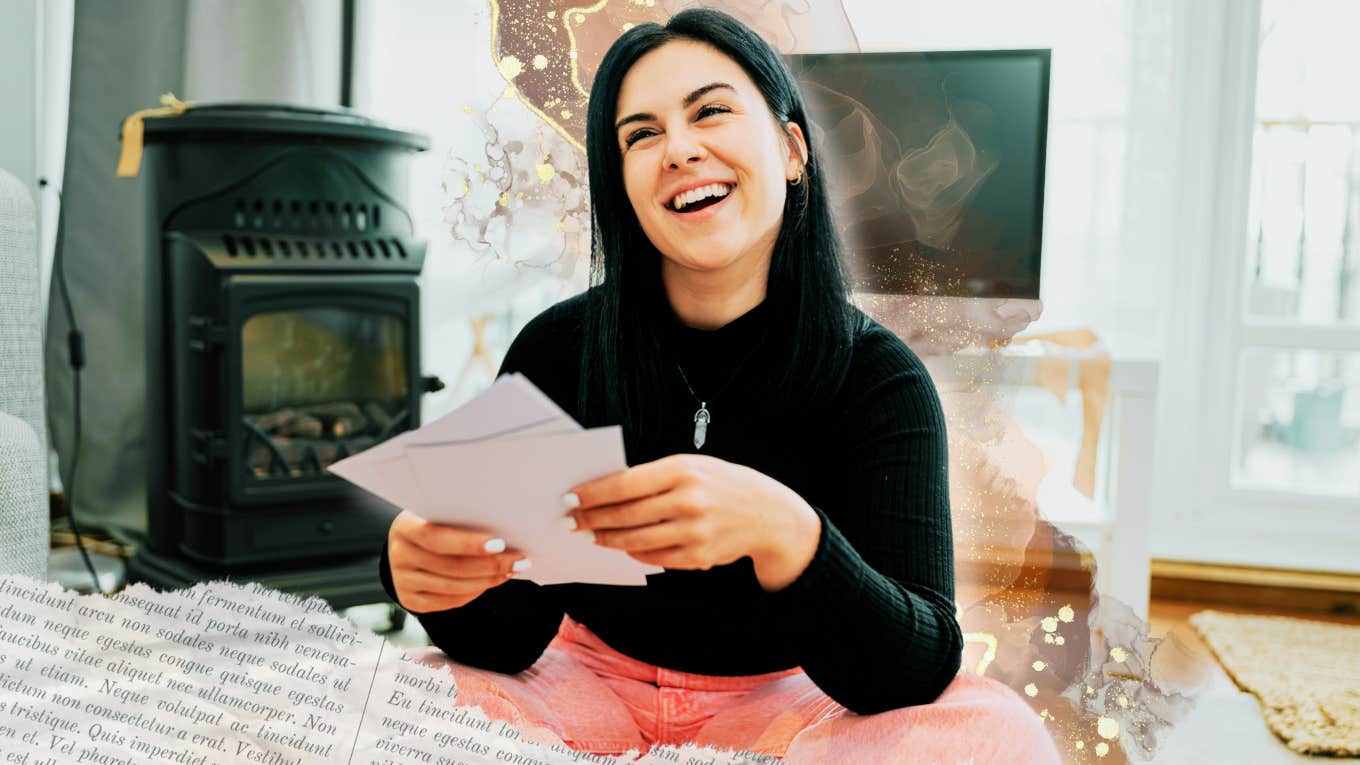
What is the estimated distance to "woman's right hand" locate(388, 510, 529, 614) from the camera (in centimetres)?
66

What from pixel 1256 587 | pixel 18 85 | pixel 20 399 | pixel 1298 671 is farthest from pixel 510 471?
pixel 1256 587

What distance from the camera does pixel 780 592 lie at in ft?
2.39

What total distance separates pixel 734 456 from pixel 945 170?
337 mm

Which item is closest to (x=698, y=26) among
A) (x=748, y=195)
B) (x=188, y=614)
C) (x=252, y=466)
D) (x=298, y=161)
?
(x=748, y=195)

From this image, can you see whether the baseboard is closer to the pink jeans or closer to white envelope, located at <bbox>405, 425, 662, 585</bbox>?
the pink jeans

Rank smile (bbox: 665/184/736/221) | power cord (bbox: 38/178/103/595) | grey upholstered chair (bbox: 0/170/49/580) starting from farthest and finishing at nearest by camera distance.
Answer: power cord (bbox: 38/178/103/595) → grey upholstered chair (bbox: 0/170/49/580) → smile (bbox: 665/184/736/221)

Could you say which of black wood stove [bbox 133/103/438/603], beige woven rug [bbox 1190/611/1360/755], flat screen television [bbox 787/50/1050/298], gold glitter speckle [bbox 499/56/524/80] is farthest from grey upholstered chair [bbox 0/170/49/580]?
beige woven rug [bbox 1190/611/1360/755]

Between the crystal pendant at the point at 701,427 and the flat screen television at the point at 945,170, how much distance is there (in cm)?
21

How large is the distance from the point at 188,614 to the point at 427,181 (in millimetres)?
1238

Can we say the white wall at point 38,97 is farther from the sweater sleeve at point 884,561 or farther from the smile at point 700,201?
the sweater sleeve at point 884,561
